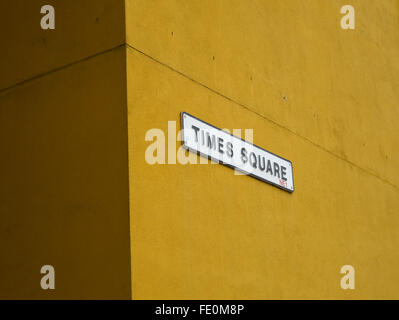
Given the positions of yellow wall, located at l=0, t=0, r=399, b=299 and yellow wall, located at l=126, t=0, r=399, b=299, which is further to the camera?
yellow wall, located at l=126, t=0, r=399, b=299

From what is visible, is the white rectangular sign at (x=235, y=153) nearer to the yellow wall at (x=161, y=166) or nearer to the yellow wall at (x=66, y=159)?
the yellow wall at (x=161, y=166)

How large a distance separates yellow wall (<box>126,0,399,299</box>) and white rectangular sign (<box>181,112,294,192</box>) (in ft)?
0.26

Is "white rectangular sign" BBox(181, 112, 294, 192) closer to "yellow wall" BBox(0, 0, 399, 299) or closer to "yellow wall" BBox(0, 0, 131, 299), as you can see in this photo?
"yellow wall" BBox(0, 0, 399, 299)

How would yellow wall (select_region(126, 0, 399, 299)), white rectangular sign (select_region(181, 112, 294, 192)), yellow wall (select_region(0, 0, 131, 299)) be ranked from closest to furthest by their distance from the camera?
yellow wall (select_region(0, 0, 131, 299)) → yellow wall (select_region(126, 0, 399, 299)) → white rectangular sign (select_region(181, 112, 294, 192))

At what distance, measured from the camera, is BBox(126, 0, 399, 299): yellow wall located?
15.5 ft

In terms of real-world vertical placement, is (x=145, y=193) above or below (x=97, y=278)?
above

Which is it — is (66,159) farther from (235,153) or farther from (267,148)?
(267,148)

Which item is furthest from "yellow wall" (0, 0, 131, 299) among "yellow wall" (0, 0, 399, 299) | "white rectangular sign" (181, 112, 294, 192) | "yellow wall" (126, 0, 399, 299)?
"white rectangular sign" (181, 112, 294, 192)

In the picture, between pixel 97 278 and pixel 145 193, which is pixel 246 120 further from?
pixel 97 278

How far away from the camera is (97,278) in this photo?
176 inches

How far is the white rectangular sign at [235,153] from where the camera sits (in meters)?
5.10

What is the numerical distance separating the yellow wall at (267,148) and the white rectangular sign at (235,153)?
0.08 m

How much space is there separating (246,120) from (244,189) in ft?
1.83
